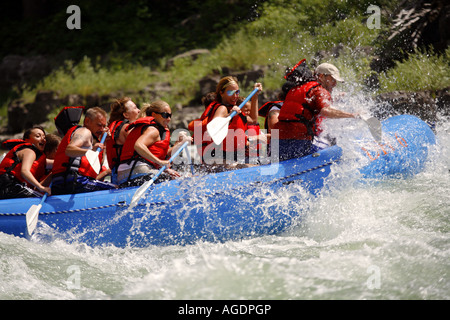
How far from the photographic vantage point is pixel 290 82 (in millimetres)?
5211

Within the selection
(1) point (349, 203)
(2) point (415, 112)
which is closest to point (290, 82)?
(1) point (349, 203)

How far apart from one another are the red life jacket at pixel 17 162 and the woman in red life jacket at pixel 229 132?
159 cm

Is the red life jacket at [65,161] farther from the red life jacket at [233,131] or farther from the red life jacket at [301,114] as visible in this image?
the red life jacket at [301,114]

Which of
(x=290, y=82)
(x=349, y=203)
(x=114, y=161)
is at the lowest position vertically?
(x=349, y=203)

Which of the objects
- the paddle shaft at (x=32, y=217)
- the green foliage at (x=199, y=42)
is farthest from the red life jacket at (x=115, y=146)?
the green foliage at (x=199, y=42)

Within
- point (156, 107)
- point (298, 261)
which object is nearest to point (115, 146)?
point (156, 107)

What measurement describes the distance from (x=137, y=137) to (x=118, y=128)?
421mm

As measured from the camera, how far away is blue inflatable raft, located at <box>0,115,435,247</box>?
4.71m

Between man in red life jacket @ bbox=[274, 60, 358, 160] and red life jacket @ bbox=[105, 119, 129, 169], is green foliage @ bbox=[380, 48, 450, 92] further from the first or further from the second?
red life jacket @ bbox=[105, 119, 129, 169]

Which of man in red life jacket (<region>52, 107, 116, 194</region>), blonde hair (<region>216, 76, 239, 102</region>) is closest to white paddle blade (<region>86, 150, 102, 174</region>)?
man in red life jacket (<region>52, 107, 116, 194</region>)

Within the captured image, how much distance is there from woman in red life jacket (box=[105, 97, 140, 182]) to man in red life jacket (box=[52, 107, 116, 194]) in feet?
0.56
